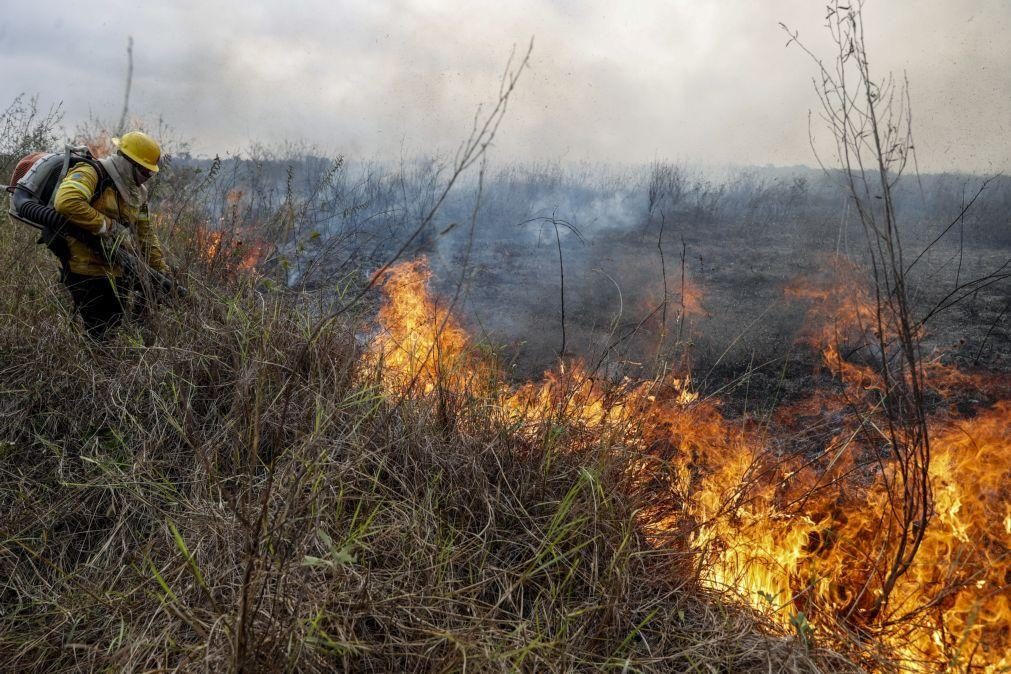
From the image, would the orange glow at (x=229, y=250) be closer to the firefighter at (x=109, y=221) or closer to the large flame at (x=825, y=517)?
the firefighter at (x=109, y=221)

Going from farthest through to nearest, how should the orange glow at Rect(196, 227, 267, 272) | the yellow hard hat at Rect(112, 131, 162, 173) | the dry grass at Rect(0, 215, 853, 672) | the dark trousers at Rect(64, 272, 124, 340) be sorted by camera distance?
the orange glow at Rect(196, 227, 267, 272)
the yellow hard hat at Rect(112, 131, 162, 173)
the dark trousers at Rect(64, 272, 124, 340)
the dry grass at Rect(0, 215, 853, 672)

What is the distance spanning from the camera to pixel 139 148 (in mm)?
3656

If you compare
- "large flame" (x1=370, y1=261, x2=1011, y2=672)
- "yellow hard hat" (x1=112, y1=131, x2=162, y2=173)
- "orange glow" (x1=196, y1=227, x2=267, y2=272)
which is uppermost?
"yellow hard hat" (x1=112, y1=131, x2=162, y2=173)

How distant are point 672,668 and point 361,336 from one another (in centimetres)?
258

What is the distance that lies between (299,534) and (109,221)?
2980 mm

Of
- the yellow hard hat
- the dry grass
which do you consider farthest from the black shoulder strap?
the dry grass

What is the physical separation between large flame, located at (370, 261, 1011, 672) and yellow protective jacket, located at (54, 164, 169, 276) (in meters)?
1.71

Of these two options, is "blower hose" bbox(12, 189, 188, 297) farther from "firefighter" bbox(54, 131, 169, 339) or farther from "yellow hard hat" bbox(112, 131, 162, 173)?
"yellow hard hat" bbox(112, 131, 162, 173)

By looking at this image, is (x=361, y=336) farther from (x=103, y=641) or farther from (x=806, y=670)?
(x=806, y=670)

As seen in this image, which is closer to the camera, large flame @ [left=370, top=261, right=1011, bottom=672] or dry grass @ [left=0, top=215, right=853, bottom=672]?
dry grass @ [left=0, top=215, right=853, bottom=672]

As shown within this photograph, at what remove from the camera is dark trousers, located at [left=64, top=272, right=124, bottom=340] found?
349cm

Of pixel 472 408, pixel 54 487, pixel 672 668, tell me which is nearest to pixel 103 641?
pixel 54 487

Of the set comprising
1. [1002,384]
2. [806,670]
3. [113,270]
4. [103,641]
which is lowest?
[103,641]

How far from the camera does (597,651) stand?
183 centimetres
